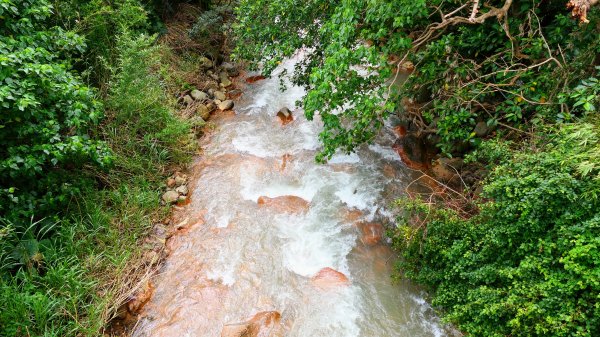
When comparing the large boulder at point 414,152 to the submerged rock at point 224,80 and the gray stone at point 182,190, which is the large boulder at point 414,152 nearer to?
the gray stone at point 182,190

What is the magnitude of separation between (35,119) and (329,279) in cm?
385

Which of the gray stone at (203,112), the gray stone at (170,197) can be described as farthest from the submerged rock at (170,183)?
the gray stone at (203,112)

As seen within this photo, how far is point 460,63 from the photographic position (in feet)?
15.2

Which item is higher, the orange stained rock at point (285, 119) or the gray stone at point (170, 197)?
the gray stone at point (170, 197)

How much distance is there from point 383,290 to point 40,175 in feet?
14.1

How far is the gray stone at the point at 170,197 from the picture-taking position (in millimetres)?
5473

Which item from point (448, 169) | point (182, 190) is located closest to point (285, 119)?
point (182, 190)

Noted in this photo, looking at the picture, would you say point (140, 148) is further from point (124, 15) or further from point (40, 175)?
point (124, 15)

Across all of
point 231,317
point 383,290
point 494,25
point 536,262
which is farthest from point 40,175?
point 494,25

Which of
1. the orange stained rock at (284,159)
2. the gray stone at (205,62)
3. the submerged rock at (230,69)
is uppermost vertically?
the gray stone at (205,62)

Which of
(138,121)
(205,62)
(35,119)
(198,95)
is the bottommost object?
(198,95)

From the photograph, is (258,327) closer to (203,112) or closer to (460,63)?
(460,63)

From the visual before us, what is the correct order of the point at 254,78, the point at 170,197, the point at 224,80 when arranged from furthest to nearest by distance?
the point at 254,78
the point at 224,80
the point at 170,197

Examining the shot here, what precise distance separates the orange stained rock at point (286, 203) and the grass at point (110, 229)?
58.0 inches
